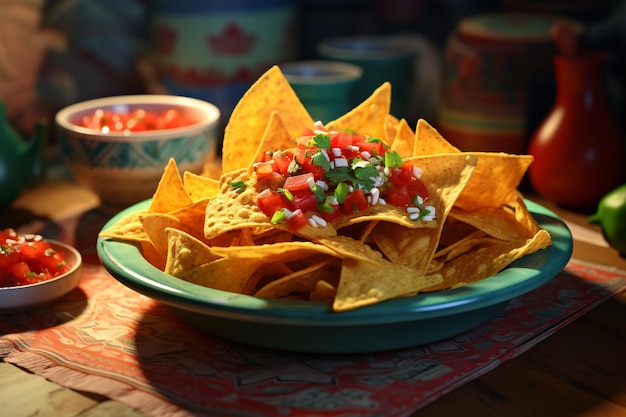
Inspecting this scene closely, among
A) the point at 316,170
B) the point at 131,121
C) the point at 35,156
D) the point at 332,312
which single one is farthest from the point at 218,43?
the point at 332,312

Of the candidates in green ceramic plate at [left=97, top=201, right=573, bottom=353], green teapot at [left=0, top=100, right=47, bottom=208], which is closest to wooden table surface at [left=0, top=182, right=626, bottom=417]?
green ceramic plate at [left=97, top=201, right=573, bottom=353]

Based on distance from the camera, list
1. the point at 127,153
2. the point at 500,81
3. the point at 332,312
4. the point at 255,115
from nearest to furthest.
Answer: the point at 332,312 < the point at 255,115 < the point at 127,153 < the point at 500,81

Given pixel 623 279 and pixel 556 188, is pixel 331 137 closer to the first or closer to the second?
pixel 623 279

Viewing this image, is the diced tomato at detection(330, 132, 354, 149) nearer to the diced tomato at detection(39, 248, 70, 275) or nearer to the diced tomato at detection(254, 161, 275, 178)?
the diced tomato at detection(254, 161, 275, 178)

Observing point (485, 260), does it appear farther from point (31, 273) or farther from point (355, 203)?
point (31, 273)

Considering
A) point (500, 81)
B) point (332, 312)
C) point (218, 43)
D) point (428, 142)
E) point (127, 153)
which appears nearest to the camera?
point (332, 312)

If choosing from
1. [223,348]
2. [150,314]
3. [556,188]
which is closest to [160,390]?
[223,348]

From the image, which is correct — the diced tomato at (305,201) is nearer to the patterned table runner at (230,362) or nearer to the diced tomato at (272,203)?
the diced tomato at (272,203)
